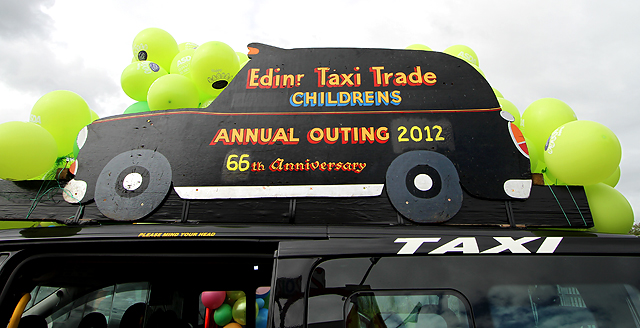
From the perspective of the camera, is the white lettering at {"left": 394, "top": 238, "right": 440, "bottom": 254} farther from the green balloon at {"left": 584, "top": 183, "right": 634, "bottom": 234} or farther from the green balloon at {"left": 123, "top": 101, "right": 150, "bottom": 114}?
the green balloon at {"left": 123, "top": 101, "right": 150, "bottom": 114}

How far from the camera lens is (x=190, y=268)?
2195 mm

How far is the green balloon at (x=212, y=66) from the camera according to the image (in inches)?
111

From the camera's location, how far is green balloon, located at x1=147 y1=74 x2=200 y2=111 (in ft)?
8.70

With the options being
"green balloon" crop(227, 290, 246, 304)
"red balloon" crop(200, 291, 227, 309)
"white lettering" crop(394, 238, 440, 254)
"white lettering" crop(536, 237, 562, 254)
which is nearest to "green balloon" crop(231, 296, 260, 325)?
"green balloon" crop(227, 290, 246, 304)

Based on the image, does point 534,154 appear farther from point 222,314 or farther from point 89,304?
point 222,314

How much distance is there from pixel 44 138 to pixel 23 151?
0.20 meters

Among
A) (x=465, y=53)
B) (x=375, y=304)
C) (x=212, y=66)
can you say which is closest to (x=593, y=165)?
(x=375, y=304)

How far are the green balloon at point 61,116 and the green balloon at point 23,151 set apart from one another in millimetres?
466

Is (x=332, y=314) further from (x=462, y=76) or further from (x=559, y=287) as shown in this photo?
(x=462, y=76)

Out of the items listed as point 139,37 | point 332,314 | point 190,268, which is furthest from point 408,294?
point 139,37

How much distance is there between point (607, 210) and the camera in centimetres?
208

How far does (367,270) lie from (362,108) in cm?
121

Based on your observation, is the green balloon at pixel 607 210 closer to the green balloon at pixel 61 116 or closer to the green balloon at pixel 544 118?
the green balloon at pixel 544 118

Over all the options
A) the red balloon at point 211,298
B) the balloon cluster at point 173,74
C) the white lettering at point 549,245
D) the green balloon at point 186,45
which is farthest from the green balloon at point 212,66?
the white lettering at point 549,245
